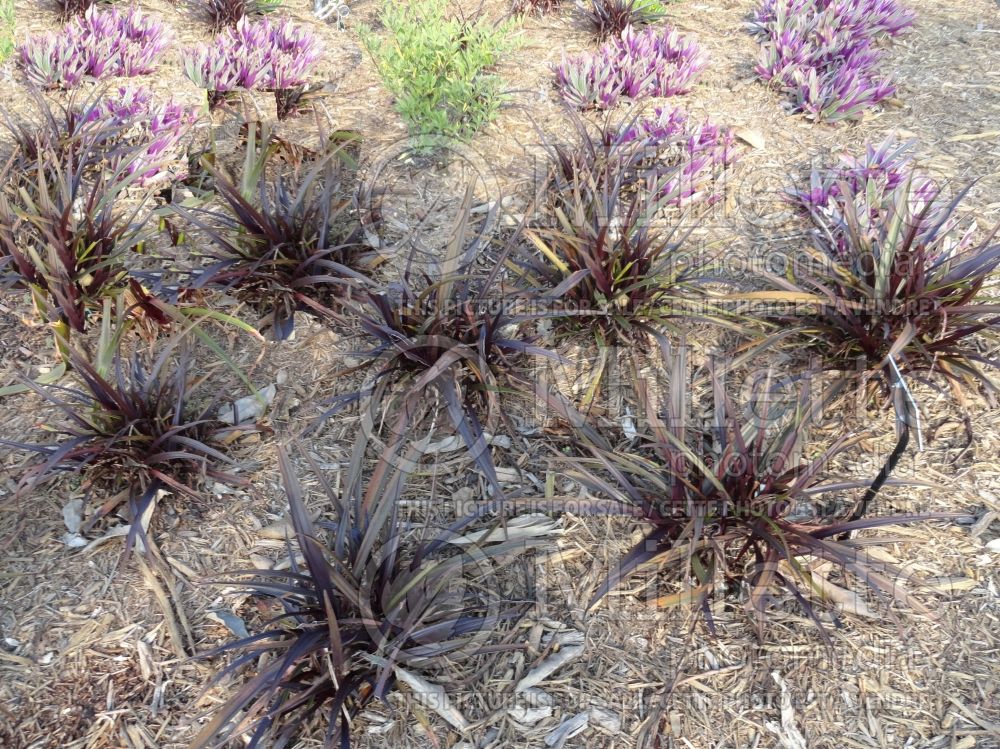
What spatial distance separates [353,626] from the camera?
1954 millimetres

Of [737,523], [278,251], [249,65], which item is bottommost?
[737,523]

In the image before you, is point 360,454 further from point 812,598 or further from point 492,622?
point 812,598

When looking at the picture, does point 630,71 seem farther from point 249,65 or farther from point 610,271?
point 249,65

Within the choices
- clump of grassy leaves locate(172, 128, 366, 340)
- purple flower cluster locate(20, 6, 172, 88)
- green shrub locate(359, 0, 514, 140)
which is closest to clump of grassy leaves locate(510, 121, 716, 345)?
clump of grassy leaves locate(172, 128, 366, 340)

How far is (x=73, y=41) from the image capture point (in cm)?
412

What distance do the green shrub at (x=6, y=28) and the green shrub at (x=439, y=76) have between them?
2.17 meters

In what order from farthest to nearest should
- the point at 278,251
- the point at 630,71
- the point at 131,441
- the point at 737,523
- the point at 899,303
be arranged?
the point at 630,71 → the point at 278,251 → the point at 899,303 → the point at 131,441 → the point at 737,523

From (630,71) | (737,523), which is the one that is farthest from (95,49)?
(737,523)

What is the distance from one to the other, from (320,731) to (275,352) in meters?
1.45

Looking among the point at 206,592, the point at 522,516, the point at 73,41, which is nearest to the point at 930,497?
the point at 522,516

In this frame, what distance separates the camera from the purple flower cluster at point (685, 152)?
10.7 ft

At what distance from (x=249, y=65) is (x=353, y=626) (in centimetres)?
319

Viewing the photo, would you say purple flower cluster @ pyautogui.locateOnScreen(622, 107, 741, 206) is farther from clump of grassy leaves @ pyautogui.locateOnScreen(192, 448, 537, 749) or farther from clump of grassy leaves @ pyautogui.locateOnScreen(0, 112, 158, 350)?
clump of grassy leaves @ pyautogui.locateOnScreen(0, 112, 158, 350)

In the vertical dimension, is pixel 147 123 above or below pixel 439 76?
below
